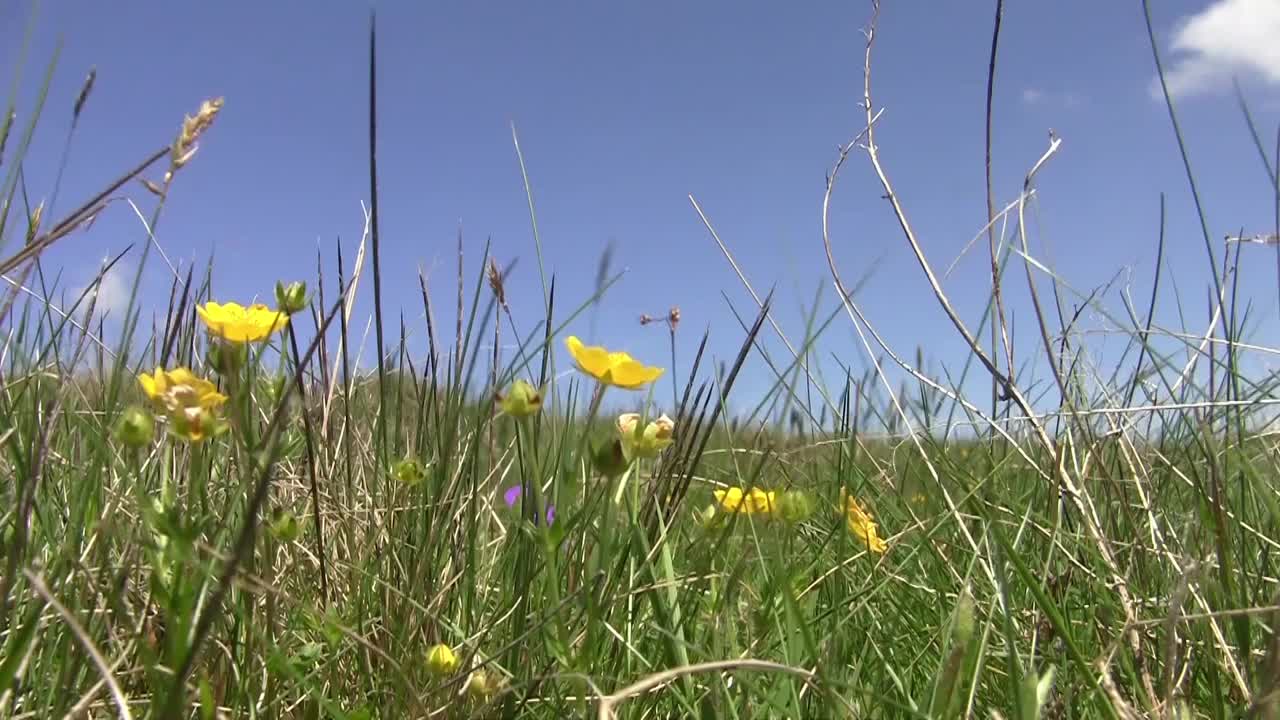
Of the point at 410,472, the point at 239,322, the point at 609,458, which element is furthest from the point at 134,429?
the point at 609,458

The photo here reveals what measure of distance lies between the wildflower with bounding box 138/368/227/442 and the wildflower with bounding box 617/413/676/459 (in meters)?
0.34

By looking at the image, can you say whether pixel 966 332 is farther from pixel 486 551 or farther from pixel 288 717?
pixel 288 717

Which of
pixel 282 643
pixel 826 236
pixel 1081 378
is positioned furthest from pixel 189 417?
pixel 1081 378

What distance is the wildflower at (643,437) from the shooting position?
78 cm

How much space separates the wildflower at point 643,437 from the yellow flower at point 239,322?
0.32m

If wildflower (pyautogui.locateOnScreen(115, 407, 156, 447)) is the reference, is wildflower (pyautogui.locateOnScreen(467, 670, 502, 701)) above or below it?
below

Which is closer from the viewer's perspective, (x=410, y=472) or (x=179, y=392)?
(x=179, y=392)

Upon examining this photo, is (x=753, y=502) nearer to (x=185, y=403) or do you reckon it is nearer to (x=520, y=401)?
(x=520, y=401)

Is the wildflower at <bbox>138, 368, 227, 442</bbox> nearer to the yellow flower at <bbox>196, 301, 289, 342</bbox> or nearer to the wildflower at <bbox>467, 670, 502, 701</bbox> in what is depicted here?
the yellow flower at <bbox>196, 301, 289, 342</bbox>

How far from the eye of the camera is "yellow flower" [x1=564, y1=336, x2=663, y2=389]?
83 cm

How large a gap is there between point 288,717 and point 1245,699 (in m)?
0.83

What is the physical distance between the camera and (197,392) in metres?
0.74

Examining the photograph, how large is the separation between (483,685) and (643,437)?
0.24m

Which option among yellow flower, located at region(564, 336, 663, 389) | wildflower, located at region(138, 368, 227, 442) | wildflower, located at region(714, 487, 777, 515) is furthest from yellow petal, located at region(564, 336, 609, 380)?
wildflower, located at region(138, 368, 227, 442)
